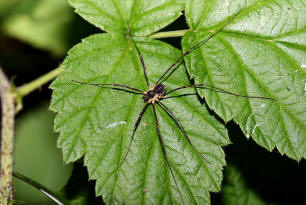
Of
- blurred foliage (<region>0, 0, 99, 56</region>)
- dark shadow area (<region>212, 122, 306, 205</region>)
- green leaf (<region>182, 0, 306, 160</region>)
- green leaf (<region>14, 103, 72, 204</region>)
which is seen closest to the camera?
green leaf (<region>182, 0, 306, 160</region>)

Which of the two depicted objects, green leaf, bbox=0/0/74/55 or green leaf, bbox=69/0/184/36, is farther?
green leaf, bbox=0/0/74/55

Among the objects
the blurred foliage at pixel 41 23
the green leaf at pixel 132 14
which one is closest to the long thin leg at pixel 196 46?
the green leaf at pixel 132 14

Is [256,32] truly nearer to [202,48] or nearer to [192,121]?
[202,48]

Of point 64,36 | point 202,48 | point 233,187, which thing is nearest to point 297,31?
point 202,48

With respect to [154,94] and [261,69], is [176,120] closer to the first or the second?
[154,94]

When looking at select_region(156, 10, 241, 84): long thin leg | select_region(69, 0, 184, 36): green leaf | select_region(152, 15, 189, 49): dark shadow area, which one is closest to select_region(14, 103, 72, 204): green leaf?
select_region(152, 15, 189, 49): dark shadow area

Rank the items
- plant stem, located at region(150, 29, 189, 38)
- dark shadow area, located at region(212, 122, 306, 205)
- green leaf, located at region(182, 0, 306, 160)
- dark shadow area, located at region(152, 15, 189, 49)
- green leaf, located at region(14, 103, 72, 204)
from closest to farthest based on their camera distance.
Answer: green leaf, located at region(182, 0, 306, 160)
plant stem, located at region(150, 29, 189, 38)
dark shadow area, located at region(152, 15, 189, 49)
dark shadow area, located at region(212, 122, 306, 205)
green leaf, located at region(14, 103, 72, 204)

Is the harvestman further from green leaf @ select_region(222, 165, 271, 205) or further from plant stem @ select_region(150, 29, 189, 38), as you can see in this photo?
green leaf @ select_region(222, 165, 271, 205)

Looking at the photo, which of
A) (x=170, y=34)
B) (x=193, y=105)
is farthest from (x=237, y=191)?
(x=170, y=34)
